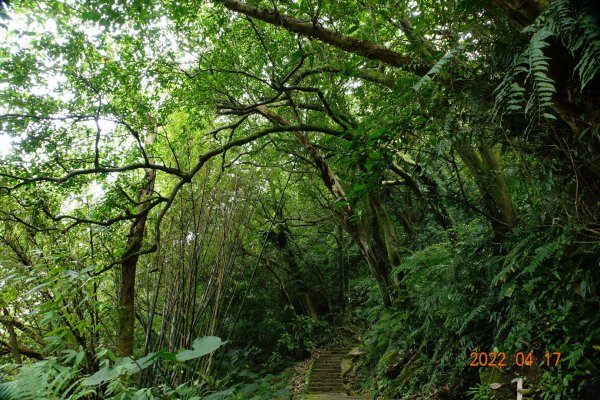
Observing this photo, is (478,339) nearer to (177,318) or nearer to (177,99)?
(177,318)

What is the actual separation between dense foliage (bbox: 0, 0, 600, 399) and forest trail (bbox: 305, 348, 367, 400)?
22.3 inches

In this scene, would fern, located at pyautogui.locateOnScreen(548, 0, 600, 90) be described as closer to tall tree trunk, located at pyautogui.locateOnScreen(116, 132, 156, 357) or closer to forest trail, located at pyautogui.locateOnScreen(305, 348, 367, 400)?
tall tree trunk, located at pyautogui.locateOnScreen(116, 132, 156, 357)

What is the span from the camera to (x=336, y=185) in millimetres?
5574

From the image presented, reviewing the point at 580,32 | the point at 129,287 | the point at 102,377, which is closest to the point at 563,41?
the point at 580,32

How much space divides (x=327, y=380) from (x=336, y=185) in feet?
16.8

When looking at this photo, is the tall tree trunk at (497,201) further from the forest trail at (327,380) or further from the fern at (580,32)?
the forest trail at (327,380)

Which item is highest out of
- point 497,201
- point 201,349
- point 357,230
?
point 357,230

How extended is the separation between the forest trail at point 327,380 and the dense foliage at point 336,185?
0.57m

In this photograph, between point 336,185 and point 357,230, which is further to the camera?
point 357,230

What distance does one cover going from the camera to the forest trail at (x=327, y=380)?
729 cm

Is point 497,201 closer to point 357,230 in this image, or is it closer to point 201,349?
point 357,230

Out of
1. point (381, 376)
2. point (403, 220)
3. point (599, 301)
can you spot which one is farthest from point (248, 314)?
point (599, 301)

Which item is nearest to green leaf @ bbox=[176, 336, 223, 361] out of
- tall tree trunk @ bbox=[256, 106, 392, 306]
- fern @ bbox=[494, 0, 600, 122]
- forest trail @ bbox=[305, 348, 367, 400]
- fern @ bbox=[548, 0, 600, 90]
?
fern @ bbox=[494, 0, 600, 122]

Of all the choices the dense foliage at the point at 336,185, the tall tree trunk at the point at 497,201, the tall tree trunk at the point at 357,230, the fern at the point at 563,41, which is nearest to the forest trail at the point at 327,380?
the dense foliage at the point at 336,185
